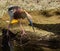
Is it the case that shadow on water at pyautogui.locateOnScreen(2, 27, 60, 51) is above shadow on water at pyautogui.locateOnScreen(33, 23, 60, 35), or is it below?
above

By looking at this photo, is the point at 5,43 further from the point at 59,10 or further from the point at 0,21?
the point at 59,10

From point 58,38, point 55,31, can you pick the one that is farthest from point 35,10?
point 58,38

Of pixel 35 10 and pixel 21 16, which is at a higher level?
pixel 21 16

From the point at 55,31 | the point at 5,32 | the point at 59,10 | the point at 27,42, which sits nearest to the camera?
the point at 5,32

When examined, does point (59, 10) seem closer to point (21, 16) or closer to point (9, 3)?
point (9, 3)

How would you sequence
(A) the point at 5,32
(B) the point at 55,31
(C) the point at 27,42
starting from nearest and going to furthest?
(A) the point at 5,32 < (C) the point at 27,42 < (B) the point at 55,31

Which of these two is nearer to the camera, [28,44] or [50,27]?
[28,44]

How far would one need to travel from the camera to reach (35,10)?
40.0ft

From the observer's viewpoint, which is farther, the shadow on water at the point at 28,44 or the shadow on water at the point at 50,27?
the shadow on water at the point at 50,27

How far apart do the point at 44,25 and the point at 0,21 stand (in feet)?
4.97

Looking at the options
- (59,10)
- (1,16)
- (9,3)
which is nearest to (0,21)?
(1,16)

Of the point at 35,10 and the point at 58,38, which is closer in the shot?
the point at 58,38

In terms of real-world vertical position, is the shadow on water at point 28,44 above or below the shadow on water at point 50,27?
above

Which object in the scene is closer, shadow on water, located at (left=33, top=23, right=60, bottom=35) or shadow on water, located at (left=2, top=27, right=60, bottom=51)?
shadow on water, located at (left=2, top=27, right=60, bottom=51)
